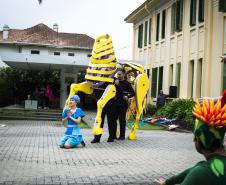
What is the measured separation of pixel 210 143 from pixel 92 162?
7.45 m

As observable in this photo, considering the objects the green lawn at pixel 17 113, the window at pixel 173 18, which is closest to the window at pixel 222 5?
the window at pixel 173 18

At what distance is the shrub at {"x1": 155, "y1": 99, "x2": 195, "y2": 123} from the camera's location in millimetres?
24000

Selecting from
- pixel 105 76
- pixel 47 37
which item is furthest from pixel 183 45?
pixel 47 37

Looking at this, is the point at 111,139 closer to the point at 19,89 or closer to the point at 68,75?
the point at 68,75

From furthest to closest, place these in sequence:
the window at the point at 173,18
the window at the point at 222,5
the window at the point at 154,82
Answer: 1. the window at the point at 154,82
2. the window at the point at 173,18
3. the window at the point at 222,5

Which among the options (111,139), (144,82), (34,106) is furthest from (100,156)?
(34,106)

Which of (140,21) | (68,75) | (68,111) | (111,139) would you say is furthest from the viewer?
(140,21)

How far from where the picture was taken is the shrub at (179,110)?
78.7 feet

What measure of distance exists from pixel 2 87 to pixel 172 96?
14.6 meters

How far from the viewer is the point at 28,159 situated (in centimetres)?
1055

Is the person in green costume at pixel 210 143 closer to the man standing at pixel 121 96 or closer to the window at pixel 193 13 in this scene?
the man standing at pixel 121 96

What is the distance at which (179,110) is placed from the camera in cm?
2467

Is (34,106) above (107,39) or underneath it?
underneath

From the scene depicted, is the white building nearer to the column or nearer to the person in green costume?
the column
